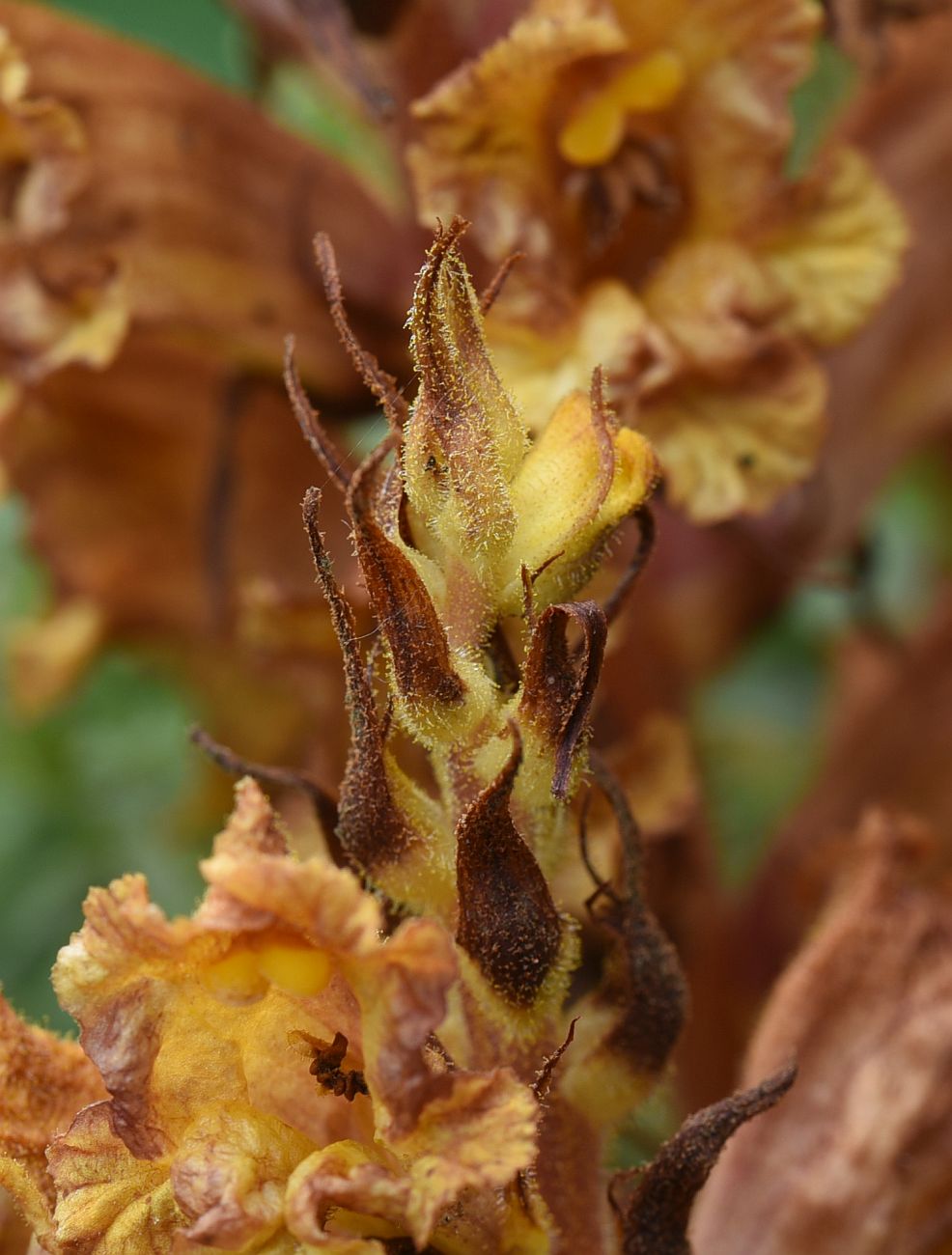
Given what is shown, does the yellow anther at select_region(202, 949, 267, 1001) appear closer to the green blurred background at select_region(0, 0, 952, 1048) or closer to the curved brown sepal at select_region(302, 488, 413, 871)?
the curved brown sepal at select_region(302, 488, 413, 871)

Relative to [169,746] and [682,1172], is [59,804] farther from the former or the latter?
[682,1172]

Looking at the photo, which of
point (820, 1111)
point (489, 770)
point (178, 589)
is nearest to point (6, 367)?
point (178, 589)

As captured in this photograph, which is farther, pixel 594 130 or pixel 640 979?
pixel 594 130

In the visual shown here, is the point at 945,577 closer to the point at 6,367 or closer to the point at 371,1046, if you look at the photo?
the point at 6,367

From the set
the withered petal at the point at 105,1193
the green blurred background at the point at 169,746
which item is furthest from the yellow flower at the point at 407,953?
the green blurred background at the point at 169,746

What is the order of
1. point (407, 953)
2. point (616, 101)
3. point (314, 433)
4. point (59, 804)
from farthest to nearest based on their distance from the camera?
point (59, 804), point (616, 101), point (314, 433), point (407, 953)

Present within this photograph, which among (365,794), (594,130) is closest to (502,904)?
(365,794)

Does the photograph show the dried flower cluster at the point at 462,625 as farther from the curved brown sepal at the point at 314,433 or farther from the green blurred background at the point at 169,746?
the green blurred background at the point at 169,746
